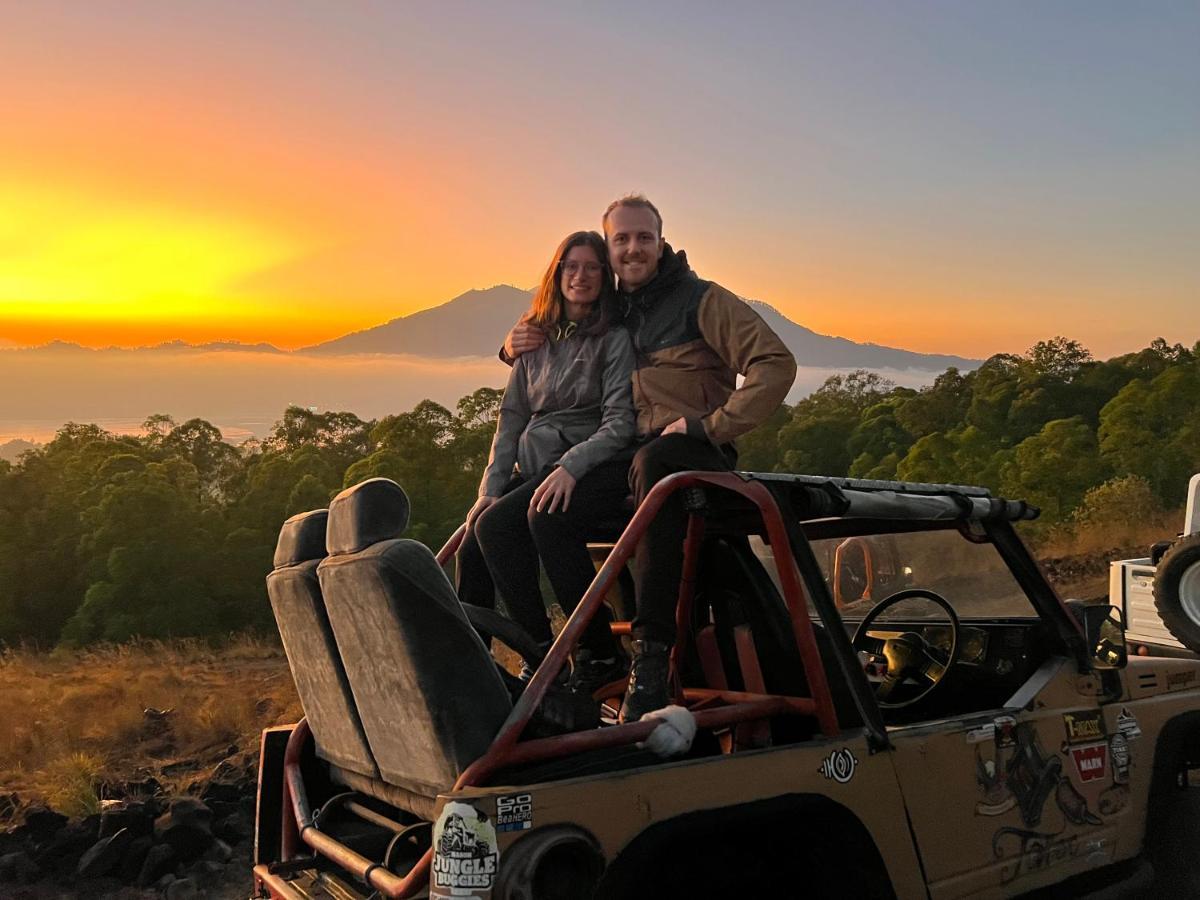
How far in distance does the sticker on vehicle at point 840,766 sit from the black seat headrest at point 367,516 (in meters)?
1.33

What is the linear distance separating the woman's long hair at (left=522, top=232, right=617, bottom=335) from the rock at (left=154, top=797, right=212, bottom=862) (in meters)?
4.36

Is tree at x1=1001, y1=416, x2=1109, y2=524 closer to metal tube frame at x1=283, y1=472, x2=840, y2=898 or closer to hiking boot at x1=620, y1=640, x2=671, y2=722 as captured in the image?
metal tube frame at x1=283, y1=472, x2=840, y2=898

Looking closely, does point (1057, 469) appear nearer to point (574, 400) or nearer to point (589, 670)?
point (574, 400)

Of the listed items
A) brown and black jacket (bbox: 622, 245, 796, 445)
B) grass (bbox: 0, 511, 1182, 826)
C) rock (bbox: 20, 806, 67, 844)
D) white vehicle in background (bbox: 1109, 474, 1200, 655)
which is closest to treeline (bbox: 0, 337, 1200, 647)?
grass (bbox: 0, 511, 1182, 826)

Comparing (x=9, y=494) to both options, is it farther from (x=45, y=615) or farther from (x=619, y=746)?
(x=619, y=746)

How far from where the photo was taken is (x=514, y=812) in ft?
8.41

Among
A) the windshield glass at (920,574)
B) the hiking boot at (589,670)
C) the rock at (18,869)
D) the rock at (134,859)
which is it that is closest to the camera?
the hiking boot at (589,670)

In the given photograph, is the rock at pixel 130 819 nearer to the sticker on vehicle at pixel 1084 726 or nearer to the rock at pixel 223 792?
the rock at pixel 223 792

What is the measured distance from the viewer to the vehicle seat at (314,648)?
3.36 metres

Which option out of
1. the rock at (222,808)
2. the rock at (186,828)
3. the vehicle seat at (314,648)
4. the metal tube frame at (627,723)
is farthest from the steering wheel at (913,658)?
the rock at (222,808)

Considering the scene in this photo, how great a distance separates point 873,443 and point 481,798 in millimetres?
51757

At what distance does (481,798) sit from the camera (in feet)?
8.37

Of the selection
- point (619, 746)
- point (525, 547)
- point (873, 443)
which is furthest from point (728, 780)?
point (873, 443)

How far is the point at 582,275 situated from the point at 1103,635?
7.50 ft
